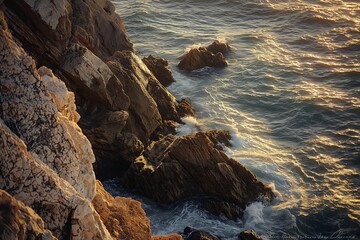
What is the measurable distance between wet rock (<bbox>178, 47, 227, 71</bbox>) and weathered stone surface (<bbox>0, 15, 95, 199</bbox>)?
99.3 feet

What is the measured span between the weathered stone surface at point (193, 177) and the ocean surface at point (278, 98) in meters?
0.75

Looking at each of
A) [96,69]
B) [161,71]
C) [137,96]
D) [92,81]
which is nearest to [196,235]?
[92,81]

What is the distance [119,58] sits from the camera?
28.9 metres

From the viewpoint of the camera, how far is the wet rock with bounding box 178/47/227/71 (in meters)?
41.2

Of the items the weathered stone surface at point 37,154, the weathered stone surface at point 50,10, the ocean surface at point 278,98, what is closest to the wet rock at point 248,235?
the ocean surface at point 278,98

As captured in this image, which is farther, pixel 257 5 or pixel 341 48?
pixel 257 5

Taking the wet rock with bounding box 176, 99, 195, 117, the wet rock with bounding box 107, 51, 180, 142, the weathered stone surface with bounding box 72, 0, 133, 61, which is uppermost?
the weathered stone surface with bounding box 72, 0, 133, 61

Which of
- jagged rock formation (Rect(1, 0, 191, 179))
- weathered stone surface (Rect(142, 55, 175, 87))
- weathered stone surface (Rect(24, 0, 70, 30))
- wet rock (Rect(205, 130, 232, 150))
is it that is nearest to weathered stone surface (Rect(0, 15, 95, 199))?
weathered stone surface (Rect(24, 0, 70, 30))

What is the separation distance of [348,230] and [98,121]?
15515 millimetres

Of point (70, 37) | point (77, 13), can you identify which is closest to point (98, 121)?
point (70, 37)

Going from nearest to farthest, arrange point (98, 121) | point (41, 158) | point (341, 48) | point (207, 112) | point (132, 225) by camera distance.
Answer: point (41, 158) < point (132, 225) < point (98, 121) < point (207, 112) < point (341, 48)

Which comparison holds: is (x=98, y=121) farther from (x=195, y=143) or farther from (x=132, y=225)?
(x=132, y=225)

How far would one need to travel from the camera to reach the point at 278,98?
36.3 meters

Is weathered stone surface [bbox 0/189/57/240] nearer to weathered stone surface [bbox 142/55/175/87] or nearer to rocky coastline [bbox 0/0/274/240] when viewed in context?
rocky coastline [bbox 0/0/274/240]
